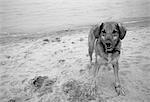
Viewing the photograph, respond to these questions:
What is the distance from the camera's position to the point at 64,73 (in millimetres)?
4695

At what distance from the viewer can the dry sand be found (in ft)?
12.3

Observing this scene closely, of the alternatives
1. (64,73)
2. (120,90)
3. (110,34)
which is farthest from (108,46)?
(64,73)

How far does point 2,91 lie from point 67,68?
6.28 feet

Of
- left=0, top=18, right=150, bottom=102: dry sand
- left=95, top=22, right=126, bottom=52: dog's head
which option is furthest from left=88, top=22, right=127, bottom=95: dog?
left=0, top=18, right=150, bottom=102: dry sand

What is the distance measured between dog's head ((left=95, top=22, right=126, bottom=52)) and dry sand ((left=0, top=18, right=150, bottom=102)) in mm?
1207

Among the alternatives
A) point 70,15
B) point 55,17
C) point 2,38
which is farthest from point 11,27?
point 70,15

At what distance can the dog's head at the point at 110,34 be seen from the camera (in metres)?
3.27

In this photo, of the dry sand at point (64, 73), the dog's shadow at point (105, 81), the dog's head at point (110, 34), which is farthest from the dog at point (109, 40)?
the dry sand at point (64, 73)

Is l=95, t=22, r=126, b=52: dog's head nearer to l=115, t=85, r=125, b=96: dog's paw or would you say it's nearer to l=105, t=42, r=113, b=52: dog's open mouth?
l=105, t=42, r=113, b=52: dog's open mouth

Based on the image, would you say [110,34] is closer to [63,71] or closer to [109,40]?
[109,40]

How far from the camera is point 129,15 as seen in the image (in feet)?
41.6

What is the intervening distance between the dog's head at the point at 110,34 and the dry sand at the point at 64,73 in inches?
47.5

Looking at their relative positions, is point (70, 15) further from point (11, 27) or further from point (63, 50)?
point (63, 50)

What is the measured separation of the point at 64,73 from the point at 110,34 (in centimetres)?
202
